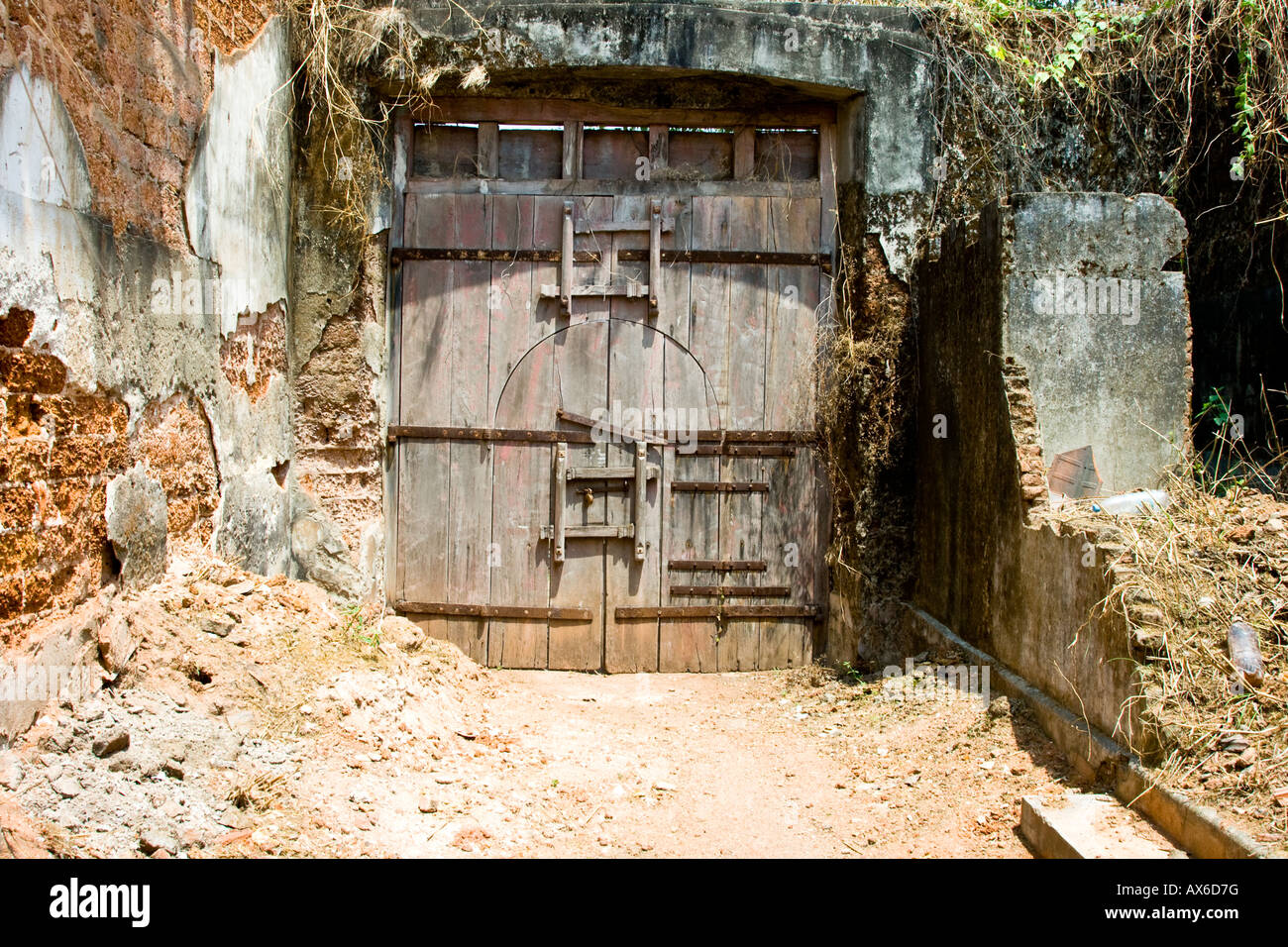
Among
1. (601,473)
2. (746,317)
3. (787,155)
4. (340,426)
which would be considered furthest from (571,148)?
(340,426)

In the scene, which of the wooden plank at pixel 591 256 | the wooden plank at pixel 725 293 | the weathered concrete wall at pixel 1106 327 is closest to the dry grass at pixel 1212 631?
the weathered concrete wall at pixel 1106 327

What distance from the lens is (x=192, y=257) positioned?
3756 millimetres

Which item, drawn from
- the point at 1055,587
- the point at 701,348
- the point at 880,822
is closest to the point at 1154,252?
Answer: the point at 1055,587

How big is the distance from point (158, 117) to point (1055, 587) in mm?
3402

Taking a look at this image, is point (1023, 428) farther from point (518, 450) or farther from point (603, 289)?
point (518, 450)

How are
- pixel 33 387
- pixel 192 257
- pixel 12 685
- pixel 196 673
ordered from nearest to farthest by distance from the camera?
1. pixel 12 685
2. pixel 33 387
3. pixel 196 673
4. pixel 192 257

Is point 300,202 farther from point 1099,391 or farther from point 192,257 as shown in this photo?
point 1099,391

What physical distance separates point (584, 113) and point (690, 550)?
2184 millimetres

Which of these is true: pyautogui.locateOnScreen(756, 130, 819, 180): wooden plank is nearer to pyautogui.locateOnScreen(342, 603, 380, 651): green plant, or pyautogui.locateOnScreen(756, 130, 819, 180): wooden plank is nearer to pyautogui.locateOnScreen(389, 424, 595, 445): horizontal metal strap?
pyautogui.locateOnScreen(389, 424, 595, 445): horizontal metal strap

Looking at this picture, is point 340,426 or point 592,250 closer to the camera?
point 340,426

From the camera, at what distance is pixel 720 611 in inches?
202

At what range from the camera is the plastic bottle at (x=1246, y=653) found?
9.62 ft

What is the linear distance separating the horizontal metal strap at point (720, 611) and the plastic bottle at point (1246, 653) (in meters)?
2.32

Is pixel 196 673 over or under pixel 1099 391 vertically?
under
